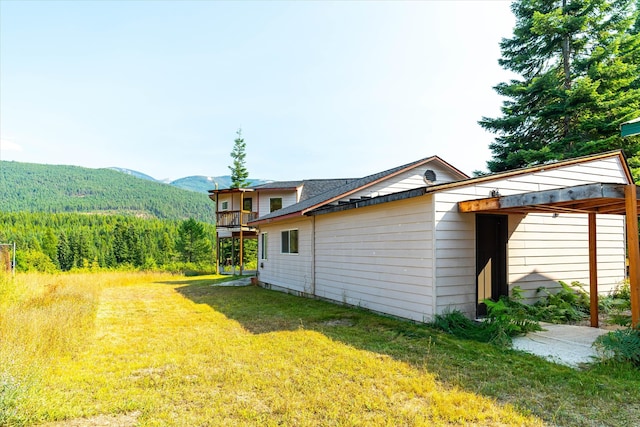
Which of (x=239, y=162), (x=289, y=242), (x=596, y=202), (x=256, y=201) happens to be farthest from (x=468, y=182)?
(x=239, y=162)

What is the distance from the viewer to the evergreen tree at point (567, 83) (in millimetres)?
13406

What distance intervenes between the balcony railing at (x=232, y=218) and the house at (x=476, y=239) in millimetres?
12068

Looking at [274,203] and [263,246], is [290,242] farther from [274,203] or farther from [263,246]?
[274,203]

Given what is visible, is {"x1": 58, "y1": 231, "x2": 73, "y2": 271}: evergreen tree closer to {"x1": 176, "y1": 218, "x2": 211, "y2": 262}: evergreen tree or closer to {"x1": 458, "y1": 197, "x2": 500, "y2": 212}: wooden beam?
{"x1": 176, "y1": 218, "x2": 211, "y2": 262}: evergreen tree

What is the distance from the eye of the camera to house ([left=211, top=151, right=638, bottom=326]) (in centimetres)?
600

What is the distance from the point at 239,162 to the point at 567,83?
1132 inches

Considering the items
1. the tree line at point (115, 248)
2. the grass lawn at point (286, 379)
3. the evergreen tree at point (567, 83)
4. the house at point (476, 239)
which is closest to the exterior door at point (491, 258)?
the house at point (476, 239)

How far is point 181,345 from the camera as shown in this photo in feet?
17.8

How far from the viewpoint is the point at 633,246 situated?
A: 4.46 m

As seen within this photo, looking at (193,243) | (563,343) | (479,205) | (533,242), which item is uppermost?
(479,205)

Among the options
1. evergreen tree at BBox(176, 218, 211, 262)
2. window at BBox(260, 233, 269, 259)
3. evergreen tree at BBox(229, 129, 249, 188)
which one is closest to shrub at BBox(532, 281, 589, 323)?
window at BBox(260, 233, 269, 259)

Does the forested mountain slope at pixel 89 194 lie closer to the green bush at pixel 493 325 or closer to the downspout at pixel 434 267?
the downspout at pixel 434 267

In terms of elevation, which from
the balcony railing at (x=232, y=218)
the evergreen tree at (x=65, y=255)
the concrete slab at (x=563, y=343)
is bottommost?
the evergreen tree at (x=65, y=255)

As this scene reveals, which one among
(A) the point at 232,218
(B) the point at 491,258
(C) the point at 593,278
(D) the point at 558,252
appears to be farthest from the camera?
(A) the point at 232,218
